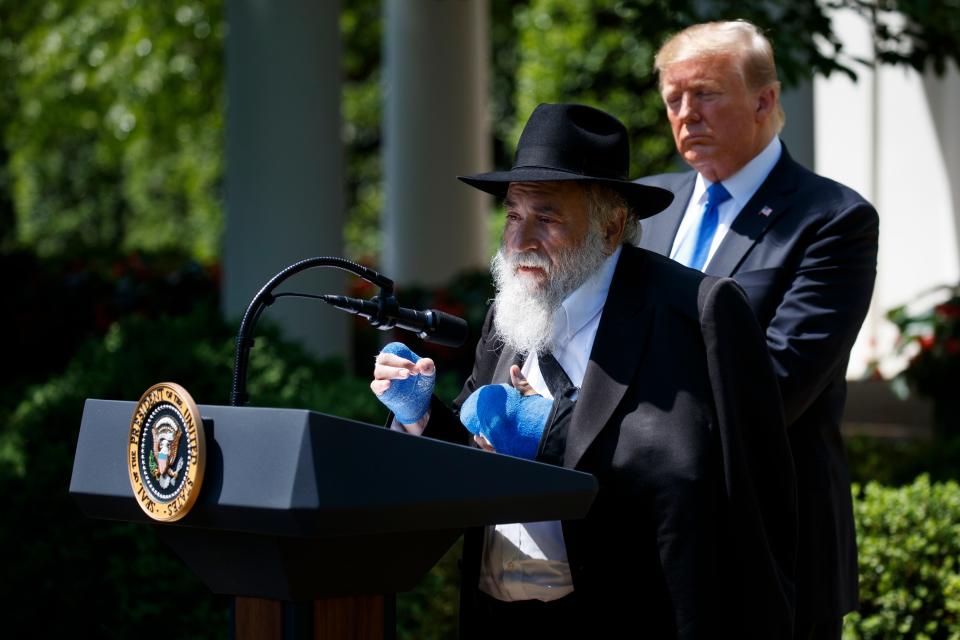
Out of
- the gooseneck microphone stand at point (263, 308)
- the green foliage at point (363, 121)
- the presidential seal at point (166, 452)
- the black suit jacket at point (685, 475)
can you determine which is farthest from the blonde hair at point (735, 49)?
the green foliage at point (363, 121)

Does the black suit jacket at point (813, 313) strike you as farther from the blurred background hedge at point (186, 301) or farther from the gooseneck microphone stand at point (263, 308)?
the blurred background hedge at point (186, 301)

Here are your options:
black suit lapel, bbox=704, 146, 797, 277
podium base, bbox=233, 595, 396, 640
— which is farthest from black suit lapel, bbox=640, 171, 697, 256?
podium base, bbox=233, 595, 396, 640

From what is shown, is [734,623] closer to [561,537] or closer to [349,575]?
[561,537]

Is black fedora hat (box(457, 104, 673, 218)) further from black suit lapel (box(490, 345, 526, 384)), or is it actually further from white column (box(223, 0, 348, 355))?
white column (box(223, 0, 348, 355))

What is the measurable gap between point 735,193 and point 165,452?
1.85m

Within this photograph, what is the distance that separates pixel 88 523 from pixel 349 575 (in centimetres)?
307

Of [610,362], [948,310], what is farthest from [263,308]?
[948,310]

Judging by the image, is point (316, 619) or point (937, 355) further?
point (937, 355)

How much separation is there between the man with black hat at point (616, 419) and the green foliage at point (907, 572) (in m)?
2.28

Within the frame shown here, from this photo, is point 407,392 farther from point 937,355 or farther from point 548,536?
point 937,355

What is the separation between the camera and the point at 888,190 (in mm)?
10367

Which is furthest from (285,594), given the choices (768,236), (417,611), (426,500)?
(417,611)

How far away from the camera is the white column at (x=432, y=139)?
12.0 m

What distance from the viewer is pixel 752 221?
139 inches
